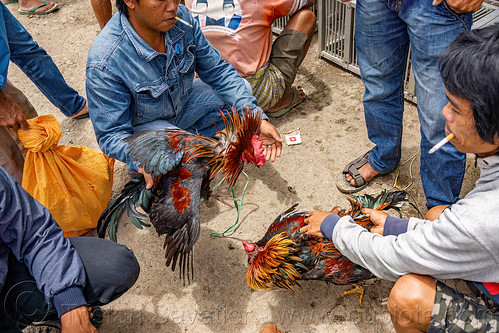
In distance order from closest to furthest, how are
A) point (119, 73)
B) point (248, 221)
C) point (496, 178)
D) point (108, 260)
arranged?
point (496, 178), point (108, 260), point (119, 73), point (248, 221)

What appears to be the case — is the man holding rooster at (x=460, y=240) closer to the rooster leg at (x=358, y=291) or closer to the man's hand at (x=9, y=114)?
the rooster leg at (x=358, y=291)

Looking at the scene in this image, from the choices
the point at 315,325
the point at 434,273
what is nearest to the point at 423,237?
the point at 434,273

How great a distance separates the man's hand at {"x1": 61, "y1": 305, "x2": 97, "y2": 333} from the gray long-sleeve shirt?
3.72 ft

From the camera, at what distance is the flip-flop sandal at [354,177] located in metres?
2.88

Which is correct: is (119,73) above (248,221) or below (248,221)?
above

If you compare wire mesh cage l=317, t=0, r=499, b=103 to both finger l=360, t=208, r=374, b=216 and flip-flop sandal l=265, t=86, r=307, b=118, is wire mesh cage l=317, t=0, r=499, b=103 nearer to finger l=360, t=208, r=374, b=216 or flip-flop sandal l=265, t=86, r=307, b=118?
flip-flop sandal l=265, t=86, r=307, b=118

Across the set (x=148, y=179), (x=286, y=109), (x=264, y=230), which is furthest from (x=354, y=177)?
(x=148, y=179)

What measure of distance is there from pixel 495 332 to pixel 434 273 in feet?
0.92

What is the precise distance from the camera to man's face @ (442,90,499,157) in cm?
142

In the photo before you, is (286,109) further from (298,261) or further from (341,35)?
(298,261)

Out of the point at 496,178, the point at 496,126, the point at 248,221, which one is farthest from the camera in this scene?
the point at 248,221

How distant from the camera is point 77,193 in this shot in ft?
8.63

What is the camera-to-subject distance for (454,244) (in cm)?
146

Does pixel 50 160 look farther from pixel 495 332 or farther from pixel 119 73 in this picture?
pixel 495 332
